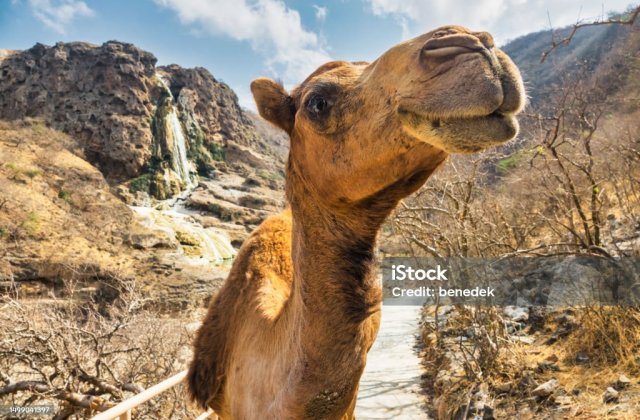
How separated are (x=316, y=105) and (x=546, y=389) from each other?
15.4 feet

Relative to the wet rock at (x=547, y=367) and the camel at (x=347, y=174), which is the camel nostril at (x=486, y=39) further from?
the wet rock at (x=547, y=367)

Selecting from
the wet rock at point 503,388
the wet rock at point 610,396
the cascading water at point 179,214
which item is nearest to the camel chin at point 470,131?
the wet rock at point 610,396

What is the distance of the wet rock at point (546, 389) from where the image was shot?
16.0 ft

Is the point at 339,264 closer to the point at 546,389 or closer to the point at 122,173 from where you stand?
the point at 546,389

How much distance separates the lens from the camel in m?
1.24

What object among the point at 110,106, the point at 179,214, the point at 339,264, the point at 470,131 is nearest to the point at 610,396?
the point at 339,264

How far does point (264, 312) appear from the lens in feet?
7.65

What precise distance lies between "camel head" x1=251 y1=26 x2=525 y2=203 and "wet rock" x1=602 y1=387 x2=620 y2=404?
3989 mm

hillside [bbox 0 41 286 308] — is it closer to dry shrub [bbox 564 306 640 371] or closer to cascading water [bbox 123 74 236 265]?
cascading water [bbox 123 74 236 265]

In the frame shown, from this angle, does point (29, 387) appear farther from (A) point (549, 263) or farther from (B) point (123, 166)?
(B) point (123, 166)

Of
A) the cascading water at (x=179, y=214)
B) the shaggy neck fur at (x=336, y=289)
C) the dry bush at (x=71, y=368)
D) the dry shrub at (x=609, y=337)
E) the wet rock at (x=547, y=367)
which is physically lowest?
the dry bush at (x=71, y=368)

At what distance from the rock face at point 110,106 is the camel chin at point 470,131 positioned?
38230mm

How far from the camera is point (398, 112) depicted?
55.4 inches

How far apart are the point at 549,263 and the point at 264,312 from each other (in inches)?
307
